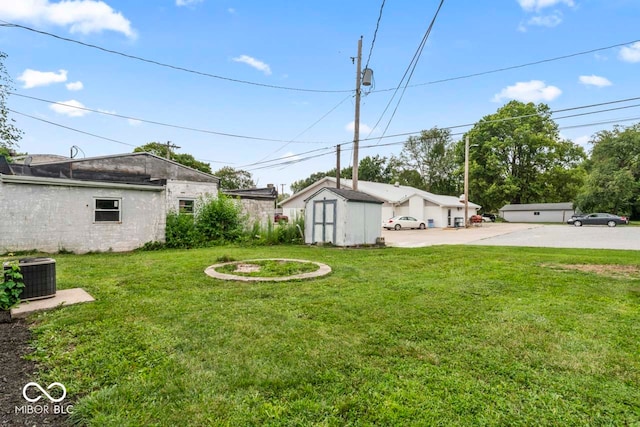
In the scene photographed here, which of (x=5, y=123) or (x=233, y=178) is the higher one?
(x=233, y=178)

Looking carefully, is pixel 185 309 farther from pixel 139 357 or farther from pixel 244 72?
pixel 244 72

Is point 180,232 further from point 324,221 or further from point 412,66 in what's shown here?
point 412,66

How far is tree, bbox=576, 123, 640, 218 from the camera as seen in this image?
3023 centimetres

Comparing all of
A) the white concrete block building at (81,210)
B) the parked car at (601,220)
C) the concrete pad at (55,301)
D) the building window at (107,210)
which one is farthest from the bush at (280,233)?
the parked car at (601,220)

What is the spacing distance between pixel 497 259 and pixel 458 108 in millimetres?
10766

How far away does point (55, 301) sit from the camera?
409 centimetres

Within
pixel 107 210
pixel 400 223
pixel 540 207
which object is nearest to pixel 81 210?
pixel 107 210

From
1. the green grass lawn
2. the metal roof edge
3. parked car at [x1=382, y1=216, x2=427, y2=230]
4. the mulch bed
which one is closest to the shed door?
the metal roof edge

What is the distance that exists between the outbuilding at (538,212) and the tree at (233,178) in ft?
123

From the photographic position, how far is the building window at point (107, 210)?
33.3 feet

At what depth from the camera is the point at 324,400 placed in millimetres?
2055

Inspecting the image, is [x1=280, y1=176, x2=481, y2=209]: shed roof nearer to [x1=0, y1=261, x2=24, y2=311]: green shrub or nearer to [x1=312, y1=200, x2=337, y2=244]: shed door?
[x1=312, y1=200, x2=337, y2=244]: shed door

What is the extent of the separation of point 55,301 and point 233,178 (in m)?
46.6

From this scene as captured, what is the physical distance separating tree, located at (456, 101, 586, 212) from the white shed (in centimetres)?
2847
